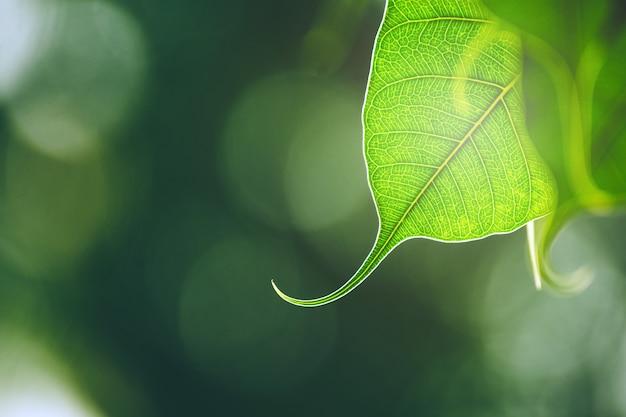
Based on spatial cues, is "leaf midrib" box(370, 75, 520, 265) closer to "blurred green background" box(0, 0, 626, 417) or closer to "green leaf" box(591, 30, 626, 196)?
"green leaf" box(591, 30, 626, 196)

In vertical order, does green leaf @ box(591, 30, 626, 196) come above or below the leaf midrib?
above

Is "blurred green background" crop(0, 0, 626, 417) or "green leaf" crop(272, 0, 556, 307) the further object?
"blurred green background" crop(0, 0, 626, 417)

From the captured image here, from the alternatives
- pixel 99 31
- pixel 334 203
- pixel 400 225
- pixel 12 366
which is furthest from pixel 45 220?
pixel 400 225

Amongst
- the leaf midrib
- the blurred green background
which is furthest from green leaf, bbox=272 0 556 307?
the blurred green background

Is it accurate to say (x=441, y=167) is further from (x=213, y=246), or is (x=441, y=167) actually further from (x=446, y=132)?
(x=213, y=246)

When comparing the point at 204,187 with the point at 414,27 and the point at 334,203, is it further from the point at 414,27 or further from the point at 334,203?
the point at 414,27

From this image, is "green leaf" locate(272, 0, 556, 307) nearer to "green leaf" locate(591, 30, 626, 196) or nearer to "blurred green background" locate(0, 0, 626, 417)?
"green leaf" locate(591, 30, 626, 196)

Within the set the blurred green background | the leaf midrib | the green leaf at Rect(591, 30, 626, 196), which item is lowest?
the blurred green background

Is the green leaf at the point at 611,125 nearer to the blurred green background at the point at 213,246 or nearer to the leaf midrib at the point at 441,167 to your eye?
the leaf midrib at the point at 441,167
